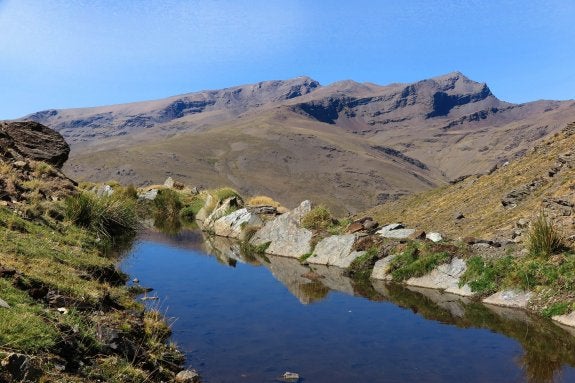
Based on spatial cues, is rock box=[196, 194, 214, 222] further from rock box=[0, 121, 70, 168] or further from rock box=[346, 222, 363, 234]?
rock box=[346, 222, 363, 234]

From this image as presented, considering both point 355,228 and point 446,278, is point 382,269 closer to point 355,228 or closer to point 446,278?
point 446,278

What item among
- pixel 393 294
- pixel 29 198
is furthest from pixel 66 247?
pixel 393 294

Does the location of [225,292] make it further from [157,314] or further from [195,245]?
[195,245]

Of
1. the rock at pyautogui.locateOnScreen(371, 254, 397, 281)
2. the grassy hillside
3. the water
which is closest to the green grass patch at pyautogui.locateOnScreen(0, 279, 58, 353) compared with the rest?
the water

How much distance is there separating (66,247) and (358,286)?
9.11 meters

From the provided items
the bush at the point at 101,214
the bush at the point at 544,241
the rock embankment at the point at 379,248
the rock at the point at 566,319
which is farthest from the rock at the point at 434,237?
the bush at the point at 101,214

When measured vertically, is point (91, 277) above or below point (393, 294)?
above

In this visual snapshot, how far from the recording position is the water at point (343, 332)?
32.9 ft

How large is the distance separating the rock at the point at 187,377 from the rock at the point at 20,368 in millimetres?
2707

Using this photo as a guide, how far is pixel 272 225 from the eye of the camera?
83.0 feet

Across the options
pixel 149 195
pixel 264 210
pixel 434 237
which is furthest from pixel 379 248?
pixel 149 195

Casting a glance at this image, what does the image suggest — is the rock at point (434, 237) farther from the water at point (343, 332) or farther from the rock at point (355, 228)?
the rock at point (355, 228)

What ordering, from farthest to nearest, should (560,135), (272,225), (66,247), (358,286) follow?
1. (560,135)
2. (272,225)
3. (358,286)
4. (66,247)

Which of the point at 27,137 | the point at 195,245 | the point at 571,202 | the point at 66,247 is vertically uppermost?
the point at 27,137
